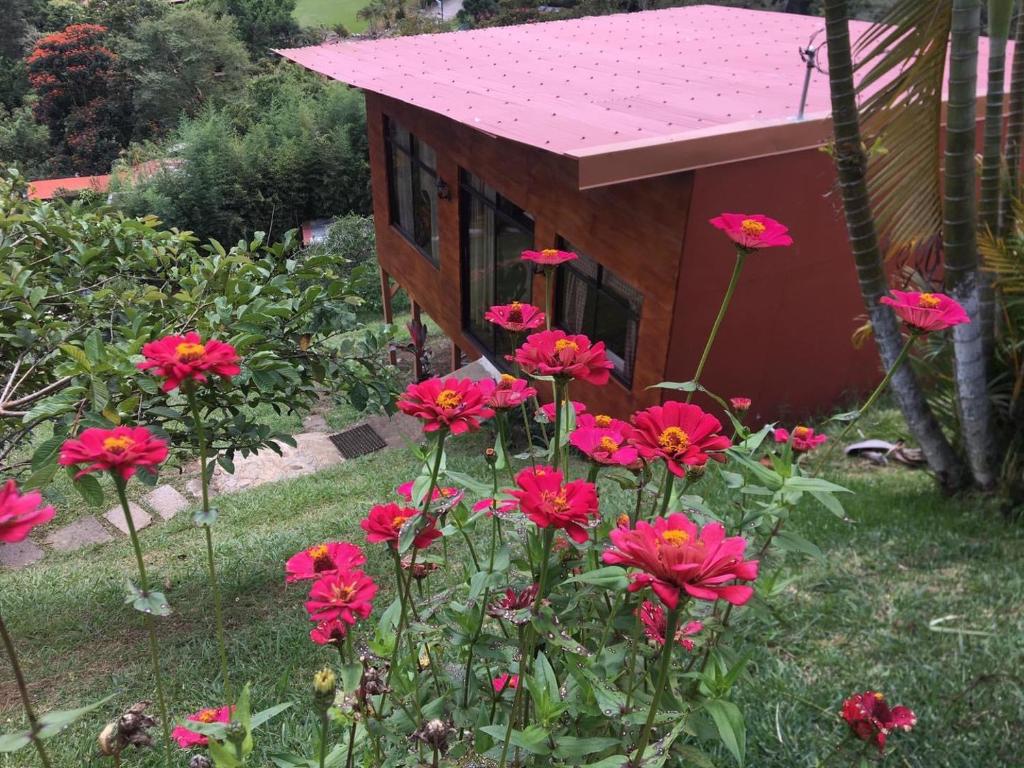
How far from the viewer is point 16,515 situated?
34.4 inches

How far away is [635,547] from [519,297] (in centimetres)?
637

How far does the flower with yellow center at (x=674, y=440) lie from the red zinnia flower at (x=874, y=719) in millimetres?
648

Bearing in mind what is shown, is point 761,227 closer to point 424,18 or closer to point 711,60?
point 711,60

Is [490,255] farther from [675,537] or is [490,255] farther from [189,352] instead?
[675,537]

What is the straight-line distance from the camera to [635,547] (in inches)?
35.5

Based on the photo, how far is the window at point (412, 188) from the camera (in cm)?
851

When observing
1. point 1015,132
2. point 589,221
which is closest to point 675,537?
point 1015,132

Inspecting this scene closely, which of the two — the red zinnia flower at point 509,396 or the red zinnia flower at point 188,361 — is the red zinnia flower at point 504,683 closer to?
the red zinnia flower at point 509,396

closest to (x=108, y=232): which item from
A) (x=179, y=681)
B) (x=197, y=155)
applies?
(x=179, y=681)

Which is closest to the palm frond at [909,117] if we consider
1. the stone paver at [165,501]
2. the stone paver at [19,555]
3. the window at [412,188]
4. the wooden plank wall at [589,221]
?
the wooden plank wall at [589,221]

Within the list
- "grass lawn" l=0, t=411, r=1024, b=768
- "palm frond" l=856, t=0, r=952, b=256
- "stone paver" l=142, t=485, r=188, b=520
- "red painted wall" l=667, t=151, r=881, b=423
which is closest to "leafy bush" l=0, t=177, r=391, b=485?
"grass lawn" l=0, t=411, r=1024, b=768

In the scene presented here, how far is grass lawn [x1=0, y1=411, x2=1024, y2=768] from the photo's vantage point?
2.22 metres

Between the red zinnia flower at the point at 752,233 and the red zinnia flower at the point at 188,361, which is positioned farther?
the red zinnia flower at the point at 752,233

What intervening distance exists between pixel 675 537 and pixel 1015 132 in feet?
11.4
